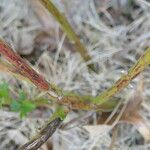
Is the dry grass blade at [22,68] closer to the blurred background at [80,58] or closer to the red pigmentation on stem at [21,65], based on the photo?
the red pigmentation on stem at [21,65]

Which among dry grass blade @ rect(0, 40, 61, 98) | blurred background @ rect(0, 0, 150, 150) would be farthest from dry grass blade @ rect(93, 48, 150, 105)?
blurred background @ rect(0, 0, 150, 150)

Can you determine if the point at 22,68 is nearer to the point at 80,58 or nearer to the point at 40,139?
the point at 40,139

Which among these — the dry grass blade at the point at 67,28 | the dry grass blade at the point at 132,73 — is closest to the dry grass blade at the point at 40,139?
the dry grass blade at the point at 132,73

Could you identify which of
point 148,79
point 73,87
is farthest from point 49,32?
point 148,79

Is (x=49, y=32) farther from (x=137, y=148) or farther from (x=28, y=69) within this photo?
(x=28, y=69)

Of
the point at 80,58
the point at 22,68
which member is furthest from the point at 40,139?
the point at 80,58

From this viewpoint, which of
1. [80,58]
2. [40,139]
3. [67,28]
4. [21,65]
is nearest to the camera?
[21,65]
